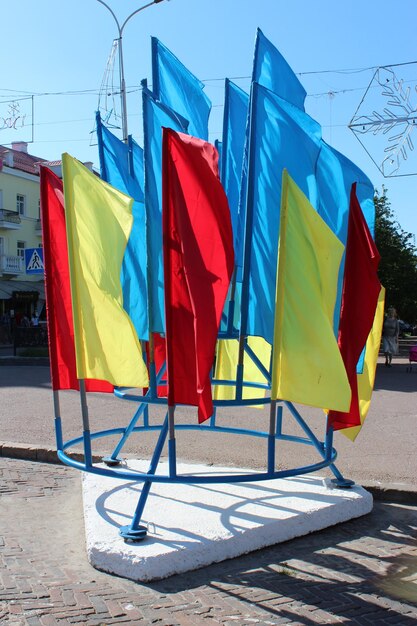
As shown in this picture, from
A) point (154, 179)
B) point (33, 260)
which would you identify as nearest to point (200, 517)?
point (154, 179)

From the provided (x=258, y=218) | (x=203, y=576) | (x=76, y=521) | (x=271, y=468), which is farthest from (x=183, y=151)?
(x=76, y=521)

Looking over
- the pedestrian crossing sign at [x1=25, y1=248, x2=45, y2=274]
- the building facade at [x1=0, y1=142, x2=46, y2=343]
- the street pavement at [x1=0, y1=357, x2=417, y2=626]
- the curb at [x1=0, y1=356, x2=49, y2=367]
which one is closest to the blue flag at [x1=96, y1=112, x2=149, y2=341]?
the street pavement at [x1=0, y1=357, x2=417, y2=626]

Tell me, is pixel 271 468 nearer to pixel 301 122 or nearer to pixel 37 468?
pixel 301 122

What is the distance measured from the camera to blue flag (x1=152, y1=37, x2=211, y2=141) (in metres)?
5.93

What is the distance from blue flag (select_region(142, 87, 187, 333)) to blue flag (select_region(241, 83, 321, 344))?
642 mm

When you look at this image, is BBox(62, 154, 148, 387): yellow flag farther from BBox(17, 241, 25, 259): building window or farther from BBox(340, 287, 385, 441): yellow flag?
BBox(17, 241, 25, 259): building window

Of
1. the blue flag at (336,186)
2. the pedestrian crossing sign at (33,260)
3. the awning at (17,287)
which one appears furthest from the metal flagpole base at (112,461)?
the awning at (17,287)

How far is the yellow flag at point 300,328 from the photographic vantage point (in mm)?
4262

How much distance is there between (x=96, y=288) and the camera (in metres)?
4.64

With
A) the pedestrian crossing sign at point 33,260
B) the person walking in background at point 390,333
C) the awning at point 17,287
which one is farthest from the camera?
the awning at point 17,287

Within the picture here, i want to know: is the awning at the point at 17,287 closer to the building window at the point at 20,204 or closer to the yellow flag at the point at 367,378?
the building window at the point at 20,204

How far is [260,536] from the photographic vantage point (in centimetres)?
483

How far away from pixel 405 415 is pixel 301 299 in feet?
24.9

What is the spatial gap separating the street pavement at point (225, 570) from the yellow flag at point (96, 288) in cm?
135
